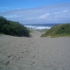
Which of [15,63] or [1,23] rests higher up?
[1,23]

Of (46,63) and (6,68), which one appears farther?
(46,63)

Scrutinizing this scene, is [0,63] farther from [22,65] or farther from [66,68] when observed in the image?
[66,68]

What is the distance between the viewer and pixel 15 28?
89.5 feet

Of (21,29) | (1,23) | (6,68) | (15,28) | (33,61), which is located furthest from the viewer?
(21,29)

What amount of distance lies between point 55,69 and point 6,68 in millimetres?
1822

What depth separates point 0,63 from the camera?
21.8 feet

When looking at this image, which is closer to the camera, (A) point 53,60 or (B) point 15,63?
(B) point 15,63

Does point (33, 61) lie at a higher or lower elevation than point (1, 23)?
lower

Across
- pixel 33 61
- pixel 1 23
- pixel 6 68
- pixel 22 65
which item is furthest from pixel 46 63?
pixel 1 23

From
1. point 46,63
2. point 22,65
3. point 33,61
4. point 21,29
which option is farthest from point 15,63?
point 21,29

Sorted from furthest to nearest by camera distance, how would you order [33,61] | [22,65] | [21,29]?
[21,29] < [33,61] < [22,65]

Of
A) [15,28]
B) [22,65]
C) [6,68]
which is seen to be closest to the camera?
[6,68]

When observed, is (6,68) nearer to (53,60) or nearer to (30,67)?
(30,67)

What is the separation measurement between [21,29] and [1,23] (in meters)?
5.37
